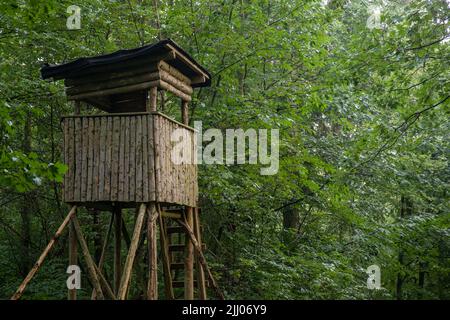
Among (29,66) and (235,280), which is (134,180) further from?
(29,66)

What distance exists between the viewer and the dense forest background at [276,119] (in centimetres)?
1013

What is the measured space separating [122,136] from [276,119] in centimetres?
409

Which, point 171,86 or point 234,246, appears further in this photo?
point 234,246

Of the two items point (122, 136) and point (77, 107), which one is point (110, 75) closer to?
point (77, 107)

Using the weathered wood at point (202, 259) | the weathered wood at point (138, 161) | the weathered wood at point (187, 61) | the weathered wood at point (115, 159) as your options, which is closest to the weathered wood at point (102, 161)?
the weathered wood at point (115, 159)

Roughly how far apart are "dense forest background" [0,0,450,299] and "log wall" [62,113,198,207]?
2118 mm

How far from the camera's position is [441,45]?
373 inches

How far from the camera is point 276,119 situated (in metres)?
11.1

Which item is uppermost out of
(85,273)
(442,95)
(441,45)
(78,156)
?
(441,45)

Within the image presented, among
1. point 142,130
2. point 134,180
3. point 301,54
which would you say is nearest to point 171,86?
point 142,130

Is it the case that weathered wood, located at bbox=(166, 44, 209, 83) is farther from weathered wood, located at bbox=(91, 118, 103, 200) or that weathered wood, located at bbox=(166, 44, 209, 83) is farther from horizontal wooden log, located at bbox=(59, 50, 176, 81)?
weathered wood, located at bbox=(91, 118, 103, 200)
